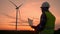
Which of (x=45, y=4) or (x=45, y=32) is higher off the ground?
(x=45, y=4)

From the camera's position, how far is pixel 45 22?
35.6 ft

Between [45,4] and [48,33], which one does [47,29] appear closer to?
[48,33]

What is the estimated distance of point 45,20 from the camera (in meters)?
Result: 10.8

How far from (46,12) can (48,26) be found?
49 cm

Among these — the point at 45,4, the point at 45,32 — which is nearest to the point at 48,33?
the point at 45,32

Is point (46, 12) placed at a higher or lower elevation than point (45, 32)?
higher

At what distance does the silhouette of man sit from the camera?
1081 cm

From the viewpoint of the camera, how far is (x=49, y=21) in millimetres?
10953

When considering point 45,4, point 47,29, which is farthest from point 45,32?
point 45,4

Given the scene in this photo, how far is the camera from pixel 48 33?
11.0m

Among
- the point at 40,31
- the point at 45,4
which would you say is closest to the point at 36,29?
the point at 40,31

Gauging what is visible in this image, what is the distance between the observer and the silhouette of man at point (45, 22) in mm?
10812

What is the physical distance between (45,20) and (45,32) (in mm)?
427

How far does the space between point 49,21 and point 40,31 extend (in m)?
0.46
